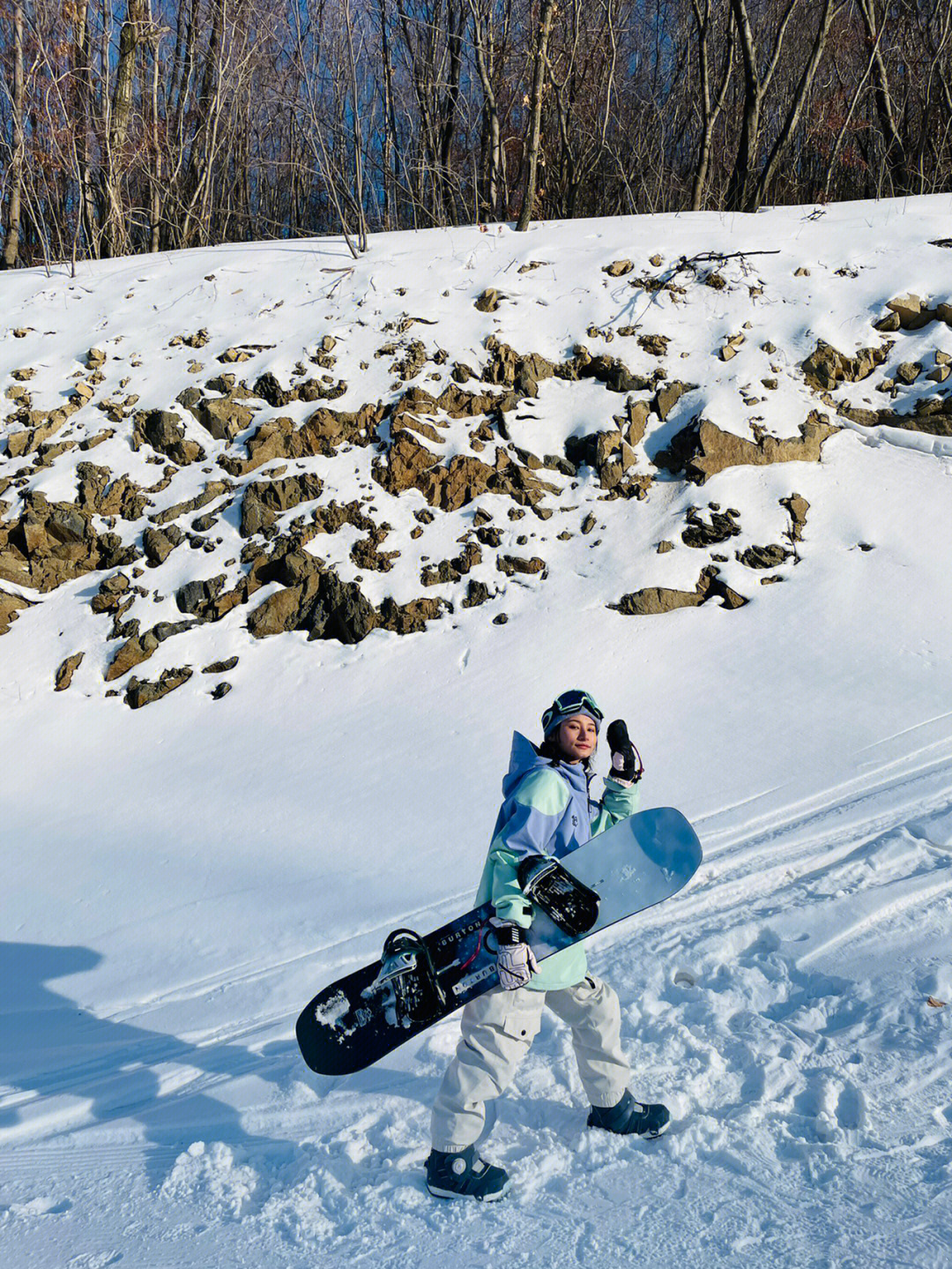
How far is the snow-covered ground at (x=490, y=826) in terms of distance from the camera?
246 centimetres

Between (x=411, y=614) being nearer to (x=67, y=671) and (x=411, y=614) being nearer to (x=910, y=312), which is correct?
(x=67, y=671)

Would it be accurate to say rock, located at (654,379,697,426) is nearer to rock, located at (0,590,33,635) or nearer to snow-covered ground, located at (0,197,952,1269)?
snow-covered ground, located at (0,197,952,1269)

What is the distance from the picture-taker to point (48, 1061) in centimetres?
345

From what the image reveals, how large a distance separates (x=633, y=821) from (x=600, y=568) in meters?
3.83

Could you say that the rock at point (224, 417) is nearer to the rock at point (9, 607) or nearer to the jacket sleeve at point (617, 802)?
the rock at point (9, 607)

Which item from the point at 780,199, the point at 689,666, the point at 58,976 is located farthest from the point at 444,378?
the point at 780,199

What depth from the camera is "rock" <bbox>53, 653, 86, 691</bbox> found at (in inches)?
250

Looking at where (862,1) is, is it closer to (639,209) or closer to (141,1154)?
(639,209)

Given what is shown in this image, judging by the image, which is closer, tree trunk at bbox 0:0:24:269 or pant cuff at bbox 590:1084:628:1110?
pant cuff at bbox 590:1084:628:1110

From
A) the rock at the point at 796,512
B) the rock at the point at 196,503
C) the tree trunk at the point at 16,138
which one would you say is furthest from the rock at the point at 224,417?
the tree trunk at the point at 16,138

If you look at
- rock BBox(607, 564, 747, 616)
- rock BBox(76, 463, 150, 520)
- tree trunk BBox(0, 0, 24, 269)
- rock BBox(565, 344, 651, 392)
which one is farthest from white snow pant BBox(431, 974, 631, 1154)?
tree trunk BBox(0, 0, 24, 269)

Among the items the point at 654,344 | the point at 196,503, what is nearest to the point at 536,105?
the point at 654,344

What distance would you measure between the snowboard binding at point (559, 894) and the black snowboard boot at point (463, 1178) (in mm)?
695

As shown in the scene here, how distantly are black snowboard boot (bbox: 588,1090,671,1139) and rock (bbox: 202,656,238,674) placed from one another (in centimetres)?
440
